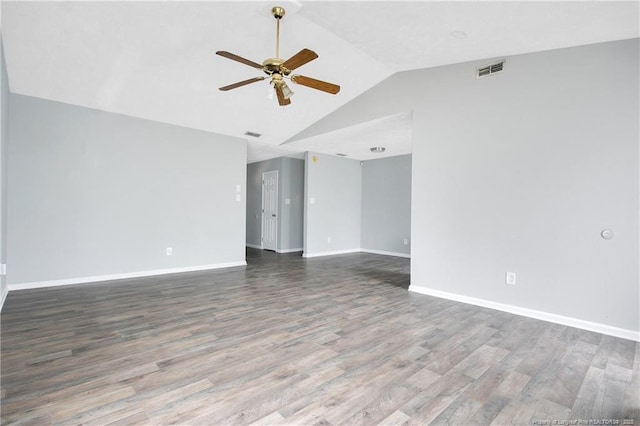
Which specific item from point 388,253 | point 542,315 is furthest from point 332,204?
point 542,315

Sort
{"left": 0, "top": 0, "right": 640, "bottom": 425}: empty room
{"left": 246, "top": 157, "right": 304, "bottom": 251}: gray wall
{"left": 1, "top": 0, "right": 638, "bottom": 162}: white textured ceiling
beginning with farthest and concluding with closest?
{"left": 246, "top": 157, "right": 304, "bottom": 251}: gray wall < {"left": 1, "top": 0, "right": 638, "bottom": 162}: white textured ceiling < {"left": 0, "top": 0, "right": 640, "bottom": 425}: empty room

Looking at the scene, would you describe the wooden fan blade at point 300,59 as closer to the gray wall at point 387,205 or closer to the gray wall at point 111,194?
the gray wall at point 111,194

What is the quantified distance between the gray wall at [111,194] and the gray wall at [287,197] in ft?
6.14

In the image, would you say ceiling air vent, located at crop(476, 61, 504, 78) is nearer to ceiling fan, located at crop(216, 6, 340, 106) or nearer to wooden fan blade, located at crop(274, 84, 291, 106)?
ceiling fan, located at crop(216, 6, 340, 106)

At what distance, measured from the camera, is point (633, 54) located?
8.84 feet

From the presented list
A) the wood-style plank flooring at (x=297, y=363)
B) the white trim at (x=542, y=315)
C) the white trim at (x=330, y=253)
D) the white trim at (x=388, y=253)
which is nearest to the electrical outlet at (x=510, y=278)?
the white trim at (x=542, y=315)

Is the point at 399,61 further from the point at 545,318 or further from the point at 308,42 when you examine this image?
the point at 545,318

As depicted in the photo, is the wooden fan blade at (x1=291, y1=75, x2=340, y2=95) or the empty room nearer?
the empty room

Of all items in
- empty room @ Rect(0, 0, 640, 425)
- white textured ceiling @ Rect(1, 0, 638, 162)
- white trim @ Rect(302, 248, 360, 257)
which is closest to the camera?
empty room @ Rect(0, 0, 640, 425)

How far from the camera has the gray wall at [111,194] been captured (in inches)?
156

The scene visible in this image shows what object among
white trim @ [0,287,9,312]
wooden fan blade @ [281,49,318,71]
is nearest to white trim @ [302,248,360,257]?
white trim @ [0,287,9,312]

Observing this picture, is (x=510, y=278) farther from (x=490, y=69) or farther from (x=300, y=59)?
(x=300, y=59)

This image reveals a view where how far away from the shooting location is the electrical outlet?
3.33 meters

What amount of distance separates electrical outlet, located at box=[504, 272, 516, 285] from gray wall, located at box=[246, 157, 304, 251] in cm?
518
